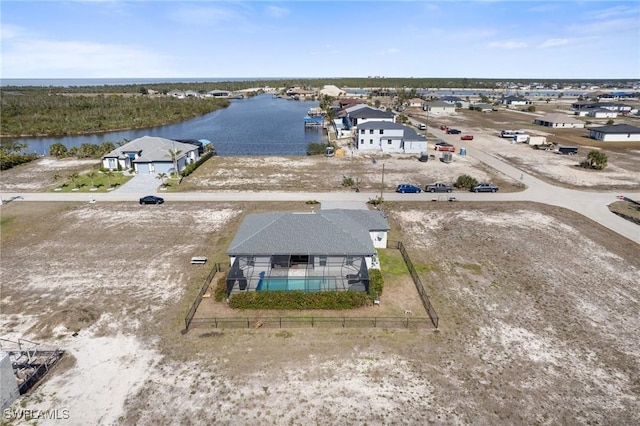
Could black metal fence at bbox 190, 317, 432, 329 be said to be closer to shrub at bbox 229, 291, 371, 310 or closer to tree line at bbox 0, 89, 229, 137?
shrub at bbox 229, 291, 371, 310

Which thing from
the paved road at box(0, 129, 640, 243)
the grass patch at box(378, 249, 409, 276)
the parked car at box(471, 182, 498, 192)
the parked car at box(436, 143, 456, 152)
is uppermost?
the parked car at box(436, 143, 456, 152)

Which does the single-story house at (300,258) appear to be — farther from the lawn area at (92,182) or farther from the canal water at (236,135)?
the canal water at (236,135)

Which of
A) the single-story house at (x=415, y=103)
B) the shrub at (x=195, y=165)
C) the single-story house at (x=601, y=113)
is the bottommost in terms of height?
the shrub at (x=195, y=165)

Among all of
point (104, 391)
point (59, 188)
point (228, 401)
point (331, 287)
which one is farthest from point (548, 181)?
point (59, 188)

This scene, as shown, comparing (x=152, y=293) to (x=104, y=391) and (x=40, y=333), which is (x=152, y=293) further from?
(x=104, y=391)

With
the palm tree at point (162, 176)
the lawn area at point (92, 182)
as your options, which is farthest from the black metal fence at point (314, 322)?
the lawn area at point (92, 182)

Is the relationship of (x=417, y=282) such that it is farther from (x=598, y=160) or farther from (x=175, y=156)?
(x=598, y=160)

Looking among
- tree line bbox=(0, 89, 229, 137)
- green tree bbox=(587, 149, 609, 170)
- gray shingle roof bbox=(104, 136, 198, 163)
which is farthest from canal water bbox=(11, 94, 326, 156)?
green tree bbox=(587, 149, 609, 170)
